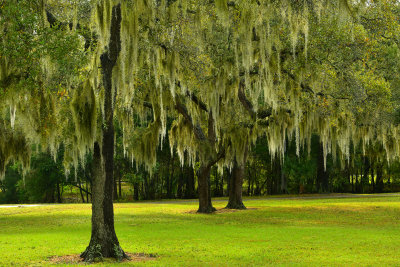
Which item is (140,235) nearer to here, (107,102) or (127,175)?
(107,102)

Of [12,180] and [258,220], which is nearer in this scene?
[258,220]

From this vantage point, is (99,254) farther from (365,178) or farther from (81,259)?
(365,178)

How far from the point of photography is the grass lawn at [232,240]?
38.4ft

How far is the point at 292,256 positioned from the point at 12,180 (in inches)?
1940

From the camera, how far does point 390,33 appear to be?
20.2 metres

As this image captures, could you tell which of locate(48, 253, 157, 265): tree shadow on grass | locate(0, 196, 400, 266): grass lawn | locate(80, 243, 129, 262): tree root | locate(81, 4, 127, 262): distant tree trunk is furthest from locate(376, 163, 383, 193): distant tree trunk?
locate(80, 243, 129, 262): tree root

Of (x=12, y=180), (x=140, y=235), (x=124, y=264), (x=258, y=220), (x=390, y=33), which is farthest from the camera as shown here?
(x=12, y=180)

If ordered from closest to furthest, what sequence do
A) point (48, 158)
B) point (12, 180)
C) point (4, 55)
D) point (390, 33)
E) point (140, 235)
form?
point (4, 55) < point (140, 235) < point (390, 33) < point (48, 158) < point (12, 180)

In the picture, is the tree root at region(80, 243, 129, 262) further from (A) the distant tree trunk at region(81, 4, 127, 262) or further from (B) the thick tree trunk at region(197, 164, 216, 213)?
(B) the thick tree trunk at region(197, 164, 216, 213)

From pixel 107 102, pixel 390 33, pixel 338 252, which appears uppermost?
pixel 390 33

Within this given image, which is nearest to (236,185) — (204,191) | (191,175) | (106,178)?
(204,191)

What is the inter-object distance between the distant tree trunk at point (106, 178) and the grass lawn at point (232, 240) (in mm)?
933

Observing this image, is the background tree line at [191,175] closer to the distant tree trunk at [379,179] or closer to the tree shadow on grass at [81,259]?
the distant tree trunk at [379,179]

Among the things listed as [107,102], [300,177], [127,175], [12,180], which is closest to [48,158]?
[127,175]
